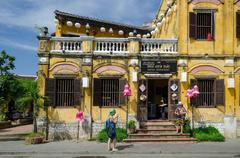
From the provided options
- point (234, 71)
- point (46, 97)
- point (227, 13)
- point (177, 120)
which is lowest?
point (177, 120)

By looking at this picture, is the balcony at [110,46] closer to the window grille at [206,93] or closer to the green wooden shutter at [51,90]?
the green wooden shutter at [51,90]

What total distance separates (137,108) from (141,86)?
1340mm

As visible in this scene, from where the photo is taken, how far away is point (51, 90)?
69.1 feet

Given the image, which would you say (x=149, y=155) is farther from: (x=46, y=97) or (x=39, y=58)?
(x=39, y=58)

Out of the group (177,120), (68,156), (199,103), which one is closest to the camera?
(68,156)

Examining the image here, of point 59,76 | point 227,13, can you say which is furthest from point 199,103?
point 59,76

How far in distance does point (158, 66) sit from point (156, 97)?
367 centimetres

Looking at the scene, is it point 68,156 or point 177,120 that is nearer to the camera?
point 68,156

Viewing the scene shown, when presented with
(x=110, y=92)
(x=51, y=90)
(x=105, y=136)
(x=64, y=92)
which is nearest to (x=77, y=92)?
(x=64, y=92)

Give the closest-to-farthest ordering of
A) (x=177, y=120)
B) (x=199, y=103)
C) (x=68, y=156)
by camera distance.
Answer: (x=68, y=156)
(x=177, y=120)
(x=199, y=103)

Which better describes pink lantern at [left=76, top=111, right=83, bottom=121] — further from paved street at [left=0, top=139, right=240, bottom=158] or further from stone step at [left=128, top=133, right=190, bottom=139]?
stone step at [left=128, top=133, right=190, bottom=139]

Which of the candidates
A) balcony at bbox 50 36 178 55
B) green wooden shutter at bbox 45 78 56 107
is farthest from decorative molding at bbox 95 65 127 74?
green wooden shutter at bbox 45 78 56 107

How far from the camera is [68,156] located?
15328 mm

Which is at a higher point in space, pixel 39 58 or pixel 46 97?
pixel 39 58
